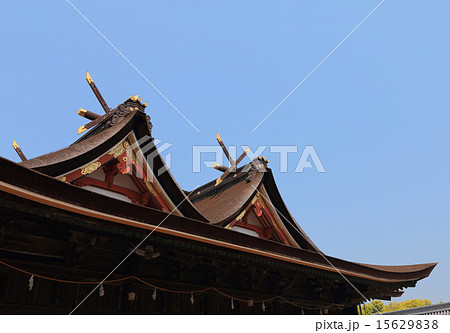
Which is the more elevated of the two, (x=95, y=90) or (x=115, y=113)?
(x=95, y=90)

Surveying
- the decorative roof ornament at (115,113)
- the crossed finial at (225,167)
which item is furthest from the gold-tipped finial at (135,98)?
the crossed finial at (225,167)

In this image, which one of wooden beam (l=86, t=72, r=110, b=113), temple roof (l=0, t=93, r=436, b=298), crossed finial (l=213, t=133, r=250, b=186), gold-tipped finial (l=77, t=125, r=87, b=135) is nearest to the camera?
temple roof (l=0, t=93, r=436, b=298)

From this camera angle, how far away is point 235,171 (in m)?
13.5

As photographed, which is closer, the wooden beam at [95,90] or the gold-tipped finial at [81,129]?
the gold-tipped finial at [81,129]

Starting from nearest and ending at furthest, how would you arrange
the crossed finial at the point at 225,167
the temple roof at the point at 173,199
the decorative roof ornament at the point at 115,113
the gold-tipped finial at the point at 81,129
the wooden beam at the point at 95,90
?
1. the temple roof at the point at 173,199
2. the decorative roof ornament at the point at 115,113
3. the gold-tipped finial at the point at 81,129
4. the wooden beam at the point at 95,90
5. the crossed finial at the point at 225,167

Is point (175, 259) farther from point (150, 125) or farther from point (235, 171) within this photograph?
point (235, 171)

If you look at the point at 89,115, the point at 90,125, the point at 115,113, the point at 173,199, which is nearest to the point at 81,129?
the point at 90,125

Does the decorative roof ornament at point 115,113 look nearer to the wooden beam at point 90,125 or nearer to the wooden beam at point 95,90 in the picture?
the wooden beam at point 90,125

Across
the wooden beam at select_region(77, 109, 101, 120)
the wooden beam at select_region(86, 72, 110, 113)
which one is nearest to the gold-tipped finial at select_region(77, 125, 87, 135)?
the wooden beam at select_region(77, 109, 101, 120)

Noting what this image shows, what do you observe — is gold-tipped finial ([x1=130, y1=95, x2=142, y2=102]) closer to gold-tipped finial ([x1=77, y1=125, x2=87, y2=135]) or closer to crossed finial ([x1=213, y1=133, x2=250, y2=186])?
gold-tipped finial ([x1=77, y1=125, x2=87, y2=135])

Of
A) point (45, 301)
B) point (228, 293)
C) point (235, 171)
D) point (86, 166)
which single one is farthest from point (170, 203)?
point (235, 171)

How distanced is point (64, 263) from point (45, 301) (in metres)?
0.71

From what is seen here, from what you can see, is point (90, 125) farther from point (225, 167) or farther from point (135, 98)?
point (225, 167)

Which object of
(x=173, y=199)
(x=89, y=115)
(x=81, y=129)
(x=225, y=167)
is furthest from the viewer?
(x=225, y=167)
